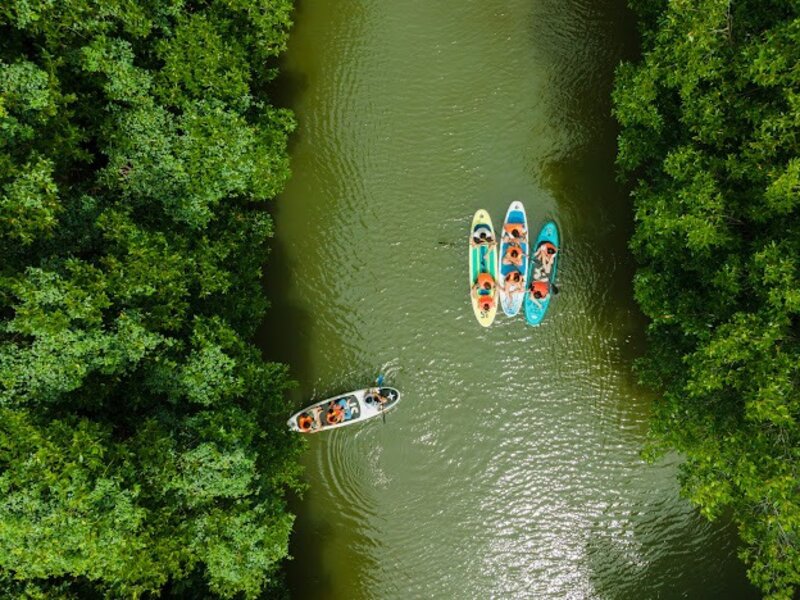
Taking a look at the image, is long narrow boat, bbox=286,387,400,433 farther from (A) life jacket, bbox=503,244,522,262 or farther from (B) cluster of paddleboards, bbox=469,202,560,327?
(A) life jacket, bbox=503,244,522,262

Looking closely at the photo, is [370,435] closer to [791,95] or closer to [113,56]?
[113,56]

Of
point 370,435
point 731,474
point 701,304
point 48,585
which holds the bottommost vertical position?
point 731,474

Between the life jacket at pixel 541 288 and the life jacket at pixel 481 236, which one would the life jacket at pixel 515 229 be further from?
the life jacket at pixel 541 288

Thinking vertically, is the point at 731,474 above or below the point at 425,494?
below

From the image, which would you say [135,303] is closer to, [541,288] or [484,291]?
[484,291]

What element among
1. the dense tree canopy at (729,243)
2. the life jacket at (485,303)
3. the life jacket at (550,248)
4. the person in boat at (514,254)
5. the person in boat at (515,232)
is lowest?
the dense tree canopy at (729,243)

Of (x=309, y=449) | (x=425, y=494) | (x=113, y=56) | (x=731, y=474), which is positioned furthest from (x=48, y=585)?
(x=731, y=474)

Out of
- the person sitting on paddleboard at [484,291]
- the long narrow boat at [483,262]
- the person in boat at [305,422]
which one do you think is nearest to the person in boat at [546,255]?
the long narrow boat at [483,262]
